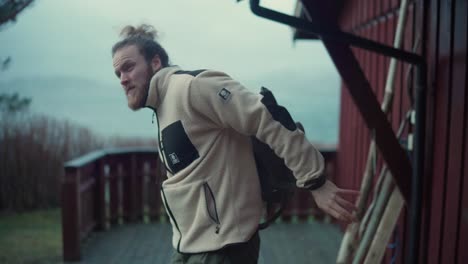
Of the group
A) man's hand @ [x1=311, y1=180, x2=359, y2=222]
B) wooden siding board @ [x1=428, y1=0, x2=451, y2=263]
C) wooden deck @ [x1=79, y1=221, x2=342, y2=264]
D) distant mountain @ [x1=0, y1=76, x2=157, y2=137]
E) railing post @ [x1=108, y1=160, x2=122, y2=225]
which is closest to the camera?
man's hand @ [x1=311, y1=180, x2=359, y2=222]

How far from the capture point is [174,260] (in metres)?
1.53

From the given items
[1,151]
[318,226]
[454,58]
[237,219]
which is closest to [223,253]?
[237,219]

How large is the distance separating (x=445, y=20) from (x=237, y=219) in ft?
5.33

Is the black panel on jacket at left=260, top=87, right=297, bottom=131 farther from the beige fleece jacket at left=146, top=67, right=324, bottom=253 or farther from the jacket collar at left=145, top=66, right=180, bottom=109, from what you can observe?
the jacket collar at left=145, top=66, right=180, bottom=109

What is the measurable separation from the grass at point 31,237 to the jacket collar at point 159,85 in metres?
3.27

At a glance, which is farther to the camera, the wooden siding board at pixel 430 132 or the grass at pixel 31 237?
the grass at pixel 31 237

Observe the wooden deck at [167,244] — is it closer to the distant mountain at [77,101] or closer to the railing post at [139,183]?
the railing post at [139,183]


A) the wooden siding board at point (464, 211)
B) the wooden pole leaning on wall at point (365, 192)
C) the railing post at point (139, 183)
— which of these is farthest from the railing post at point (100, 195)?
the wooden siding board at point (464, 211)

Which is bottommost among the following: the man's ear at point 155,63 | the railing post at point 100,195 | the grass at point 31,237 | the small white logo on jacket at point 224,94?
the grass at point 31,237

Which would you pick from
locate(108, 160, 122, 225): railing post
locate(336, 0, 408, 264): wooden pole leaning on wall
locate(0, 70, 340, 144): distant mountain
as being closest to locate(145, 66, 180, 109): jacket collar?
locate(0, 70, 340, 144): distant mountain

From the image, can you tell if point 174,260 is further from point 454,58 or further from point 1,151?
point 1,151

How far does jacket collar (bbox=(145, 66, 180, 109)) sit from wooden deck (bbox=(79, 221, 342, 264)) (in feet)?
8.65

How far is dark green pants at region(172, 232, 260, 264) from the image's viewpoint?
1.41 meters

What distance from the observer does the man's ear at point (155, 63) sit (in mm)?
1399
